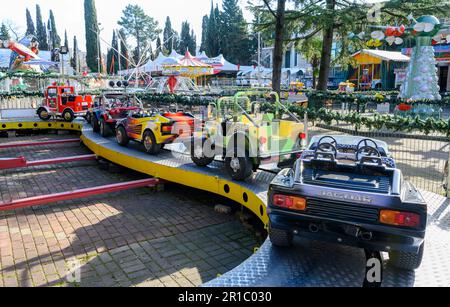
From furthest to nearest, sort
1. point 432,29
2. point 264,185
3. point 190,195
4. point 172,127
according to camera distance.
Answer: point 432,29, point 172,127, point 190,195, point 264,185

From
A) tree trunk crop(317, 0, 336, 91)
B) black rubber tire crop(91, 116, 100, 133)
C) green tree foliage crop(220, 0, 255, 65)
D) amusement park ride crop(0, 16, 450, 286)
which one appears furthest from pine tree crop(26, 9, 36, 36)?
amusement park ride crop(0, 16, 450, 286)

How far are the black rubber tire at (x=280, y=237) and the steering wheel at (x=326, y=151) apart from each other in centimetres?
79

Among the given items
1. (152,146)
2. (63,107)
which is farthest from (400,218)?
(63,107)

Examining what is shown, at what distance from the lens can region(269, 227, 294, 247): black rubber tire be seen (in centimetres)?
371

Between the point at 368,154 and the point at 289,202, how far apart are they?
110 centimetres

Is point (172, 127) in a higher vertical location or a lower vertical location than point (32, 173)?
higher

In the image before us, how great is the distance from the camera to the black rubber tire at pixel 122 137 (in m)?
8.99

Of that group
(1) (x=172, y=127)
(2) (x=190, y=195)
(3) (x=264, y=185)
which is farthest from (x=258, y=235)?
(1) (x=172, y=127)

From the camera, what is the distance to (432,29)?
45.8 ft

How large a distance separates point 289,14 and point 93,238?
1256 cm

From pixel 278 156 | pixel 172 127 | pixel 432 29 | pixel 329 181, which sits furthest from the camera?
pixel 432 29

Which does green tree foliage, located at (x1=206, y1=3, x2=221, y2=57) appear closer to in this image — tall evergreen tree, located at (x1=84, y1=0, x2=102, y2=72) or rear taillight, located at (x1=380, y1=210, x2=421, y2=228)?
tall evergreen tree, located at (x1=84, y1=0, x2=102, y2=72)

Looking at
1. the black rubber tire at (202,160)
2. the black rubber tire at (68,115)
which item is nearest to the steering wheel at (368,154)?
the black rubber tire at (202,160)
